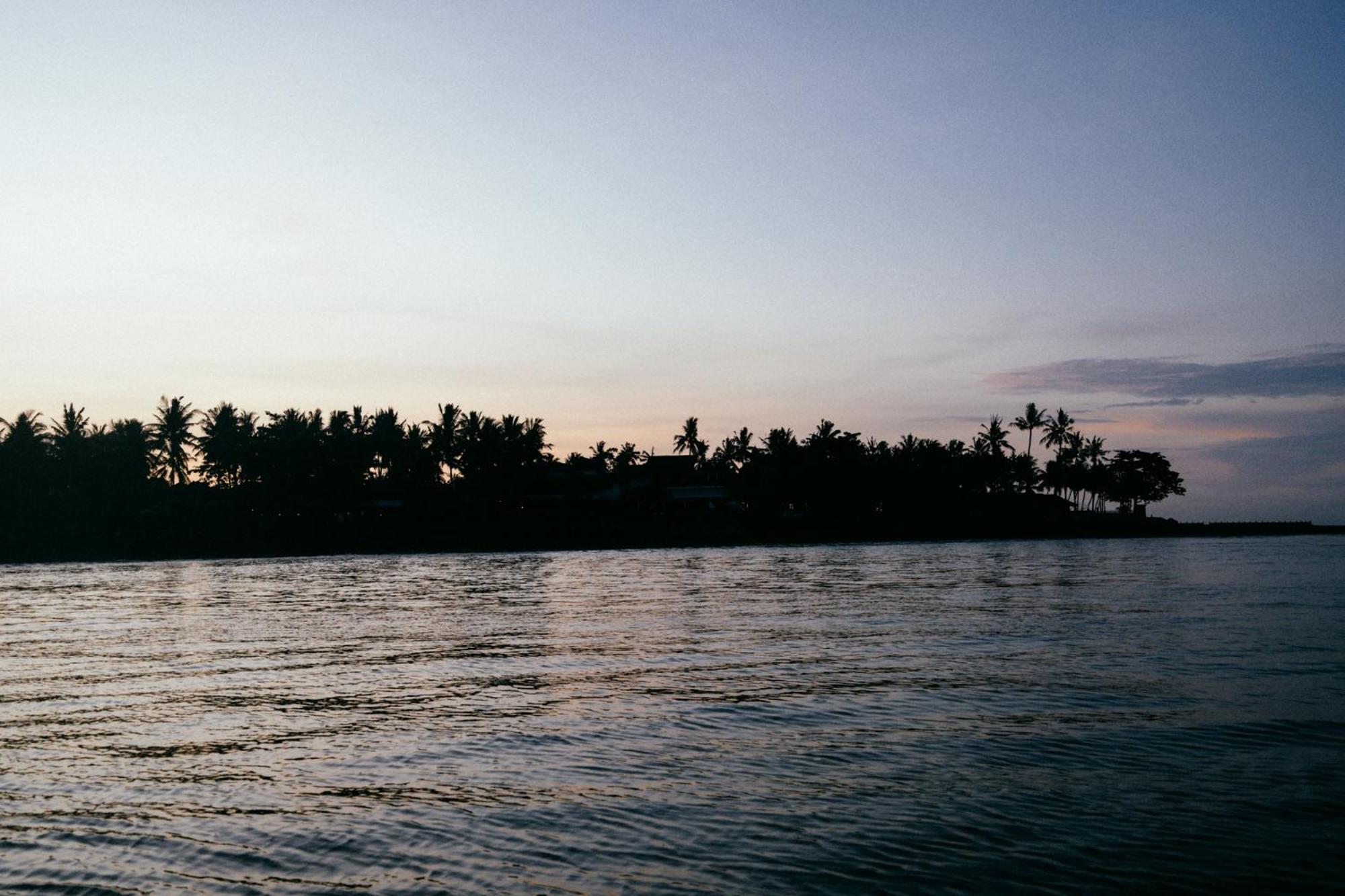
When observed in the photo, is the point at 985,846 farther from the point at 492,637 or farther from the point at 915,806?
the point at 492,637

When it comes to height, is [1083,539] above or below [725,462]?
below

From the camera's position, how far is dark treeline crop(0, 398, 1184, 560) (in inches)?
3752

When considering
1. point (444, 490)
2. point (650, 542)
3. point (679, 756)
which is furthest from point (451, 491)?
point (679, 756)

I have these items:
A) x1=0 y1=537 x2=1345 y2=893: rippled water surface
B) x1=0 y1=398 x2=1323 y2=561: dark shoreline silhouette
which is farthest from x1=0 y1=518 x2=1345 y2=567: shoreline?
x1=0 y1=537 x2=1345 y2=893: rippled water surface

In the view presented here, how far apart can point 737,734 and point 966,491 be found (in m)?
133

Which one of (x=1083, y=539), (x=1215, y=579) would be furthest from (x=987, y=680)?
(x=1083, y=539)

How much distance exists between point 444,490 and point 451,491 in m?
0.81

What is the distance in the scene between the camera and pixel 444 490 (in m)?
112

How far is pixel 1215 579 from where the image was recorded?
44.9m

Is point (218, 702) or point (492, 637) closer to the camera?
point (218, 702)

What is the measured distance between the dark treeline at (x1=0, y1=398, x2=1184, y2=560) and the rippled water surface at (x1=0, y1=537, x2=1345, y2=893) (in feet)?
254

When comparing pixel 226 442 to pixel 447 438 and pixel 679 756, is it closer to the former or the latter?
pixel 447 438

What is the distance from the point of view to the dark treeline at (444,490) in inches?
3752

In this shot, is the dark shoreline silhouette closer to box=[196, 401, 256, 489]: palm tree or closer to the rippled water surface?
box=[196, 401, 256, 489]: palm tree
